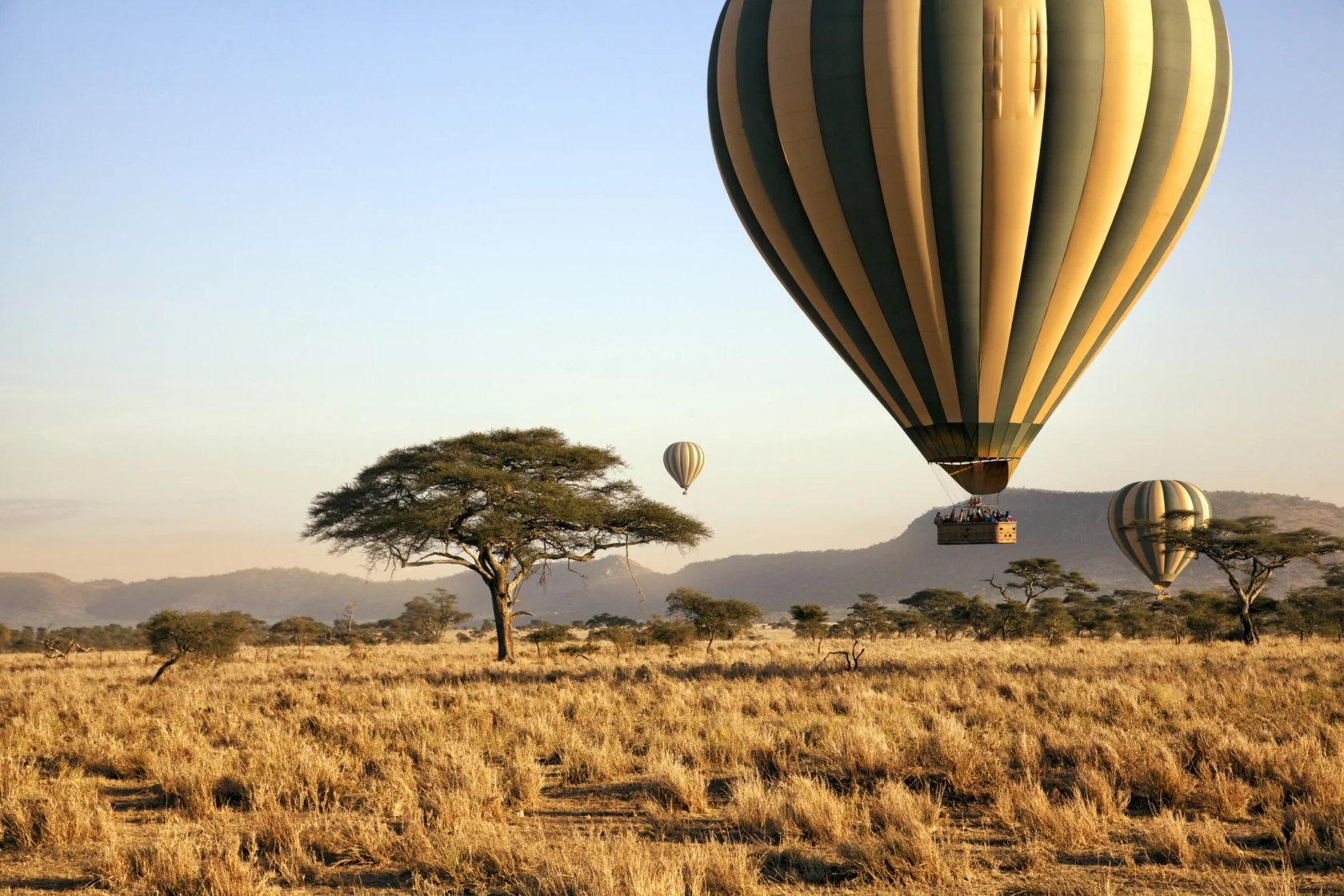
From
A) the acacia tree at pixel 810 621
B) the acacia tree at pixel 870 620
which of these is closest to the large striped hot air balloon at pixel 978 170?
the acacia tree at pixel 810 621

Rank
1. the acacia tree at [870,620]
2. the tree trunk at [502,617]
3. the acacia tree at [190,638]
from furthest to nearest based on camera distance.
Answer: the acacia tree at [870,620] < the tree trunk at [502,617] < the acacia tree at [190,638]

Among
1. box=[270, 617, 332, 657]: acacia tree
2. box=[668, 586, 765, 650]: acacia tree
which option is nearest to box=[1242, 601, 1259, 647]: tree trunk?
box=[668, 586, 765, 650]: acacia tree

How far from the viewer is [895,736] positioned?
47.5 ft

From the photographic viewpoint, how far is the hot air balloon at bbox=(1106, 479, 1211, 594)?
55.2 meters

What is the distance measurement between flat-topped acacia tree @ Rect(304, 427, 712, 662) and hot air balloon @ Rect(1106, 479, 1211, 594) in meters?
30.4

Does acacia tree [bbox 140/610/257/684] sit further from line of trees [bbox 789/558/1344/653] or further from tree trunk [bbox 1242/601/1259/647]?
tree trunk [bbox 1242/601/1259/647]

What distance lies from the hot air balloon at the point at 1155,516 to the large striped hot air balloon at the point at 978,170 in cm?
3851

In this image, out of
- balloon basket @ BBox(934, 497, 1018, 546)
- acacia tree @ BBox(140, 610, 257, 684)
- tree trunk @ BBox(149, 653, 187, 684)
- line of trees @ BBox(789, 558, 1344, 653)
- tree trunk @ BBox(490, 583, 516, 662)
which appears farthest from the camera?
line of trees @ BBox(789, 558, 1344, 653)

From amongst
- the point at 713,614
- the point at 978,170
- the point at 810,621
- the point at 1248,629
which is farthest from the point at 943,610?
the point at 978,170

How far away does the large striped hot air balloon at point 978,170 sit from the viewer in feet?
60.9

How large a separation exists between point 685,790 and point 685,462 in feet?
183

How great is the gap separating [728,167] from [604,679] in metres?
12.0

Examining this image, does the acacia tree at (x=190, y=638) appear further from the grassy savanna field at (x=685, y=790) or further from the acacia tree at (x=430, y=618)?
the acacia tree at (x=430, y=618)

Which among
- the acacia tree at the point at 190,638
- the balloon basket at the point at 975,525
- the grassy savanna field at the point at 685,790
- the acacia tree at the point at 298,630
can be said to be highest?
the balloon basket at the point at 975,525
